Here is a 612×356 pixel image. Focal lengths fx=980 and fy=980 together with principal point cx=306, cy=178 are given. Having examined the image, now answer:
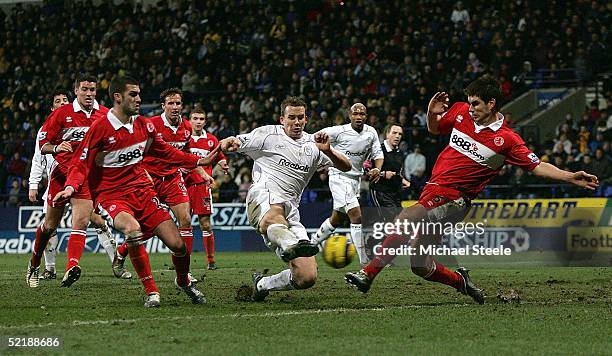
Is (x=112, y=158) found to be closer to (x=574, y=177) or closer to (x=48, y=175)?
(x=48, y=175)

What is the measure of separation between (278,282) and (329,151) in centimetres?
162

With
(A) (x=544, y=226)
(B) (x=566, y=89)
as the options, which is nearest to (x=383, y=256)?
(A) (x=544, y=226)

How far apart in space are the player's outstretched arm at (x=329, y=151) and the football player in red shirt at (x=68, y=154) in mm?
3868

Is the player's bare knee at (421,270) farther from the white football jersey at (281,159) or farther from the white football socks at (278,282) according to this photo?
the white football jersey at (281,159)

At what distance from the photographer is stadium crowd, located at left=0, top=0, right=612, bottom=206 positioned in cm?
2522

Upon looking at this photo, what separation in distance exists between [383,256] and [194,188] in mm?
6693

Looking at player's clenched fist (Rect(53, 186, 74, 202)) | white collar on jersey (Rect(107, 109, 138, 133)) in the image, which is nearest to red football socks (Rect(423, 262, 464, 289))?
white collar on jersey (Rect(107, 109, 138, 133))

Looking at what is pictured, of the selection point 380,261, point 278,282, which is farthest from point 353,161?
point 278,282

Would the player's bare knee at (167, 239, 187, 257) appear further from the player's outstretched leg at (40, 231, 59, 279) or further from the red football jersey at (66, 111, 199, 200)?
the player's outstretched leg at (40, 231, 59, 279)

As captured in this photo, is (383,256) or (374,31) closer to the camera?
(383,256)

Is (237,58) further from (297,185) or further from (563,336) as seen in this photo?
(563,336)

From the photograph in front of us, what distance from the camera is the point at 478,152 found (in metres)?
10.8

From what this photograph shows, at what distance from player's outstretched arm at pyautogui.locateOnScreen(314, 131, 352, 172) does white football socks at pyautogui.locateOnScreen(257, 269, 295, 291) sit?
4.20ft

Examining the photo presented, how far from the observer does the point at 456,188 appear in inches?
428
